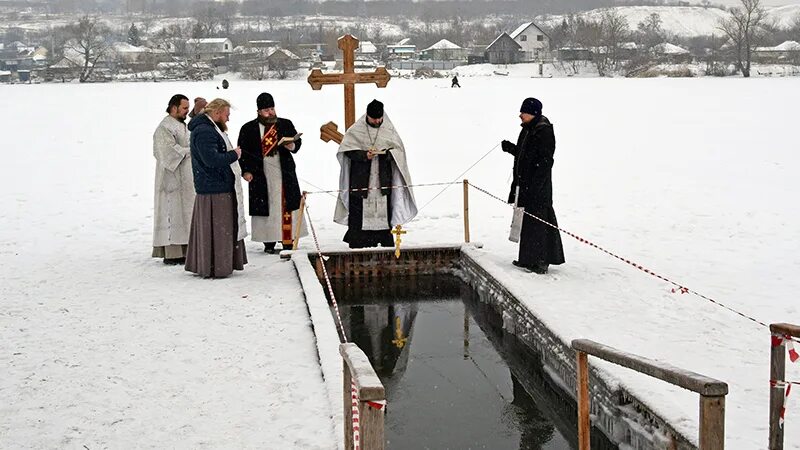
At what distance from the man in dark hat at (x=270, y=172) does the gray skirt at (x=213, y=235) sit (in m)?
1.03

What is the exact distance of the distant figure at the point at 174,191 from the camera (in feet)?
31.2

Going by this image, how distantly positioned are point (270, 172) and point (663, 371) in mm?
6308

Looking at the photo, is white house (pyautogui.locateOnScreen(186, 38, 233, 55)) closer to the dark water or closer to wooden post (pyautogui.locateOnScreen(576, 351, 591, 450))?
the dark water

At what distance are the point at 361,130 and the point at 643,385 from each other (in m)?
5.17

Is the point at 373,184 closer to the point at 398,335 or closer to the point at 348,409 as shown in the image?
the point at 398,335

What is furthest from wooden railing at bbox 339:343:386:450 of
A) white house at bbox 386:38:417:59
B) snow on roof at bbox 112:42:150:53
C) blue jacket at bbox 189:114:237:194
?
snow on roof at bbox 112:42:150:53

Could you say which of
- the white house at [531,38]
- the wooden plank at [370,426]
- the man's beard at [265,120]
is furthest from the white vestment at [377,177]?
the white house at [531,38]

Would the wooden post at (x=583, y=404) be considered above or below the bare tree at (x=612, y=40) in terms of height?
→ below

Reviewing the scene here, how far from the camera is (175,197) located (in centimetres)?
963

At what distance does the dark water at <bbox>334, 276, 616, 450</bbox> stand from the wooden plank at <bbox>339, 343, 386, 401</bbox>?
1.68 m

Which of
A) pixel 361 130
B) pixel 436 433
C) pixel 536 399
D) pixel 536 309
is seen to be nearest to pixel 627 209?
pixel 361 130

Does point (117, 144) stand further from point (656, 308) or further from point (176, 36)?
point (176, 36)

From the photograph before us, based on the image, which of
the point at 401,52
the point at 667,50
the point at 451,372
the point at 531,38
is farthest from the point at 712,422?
the point at 531,38

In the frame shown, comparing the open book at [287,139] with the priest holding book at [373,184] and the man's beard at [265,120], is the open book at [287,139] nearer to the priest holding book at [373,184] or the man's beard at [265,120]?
the man's beard at [265,120]
